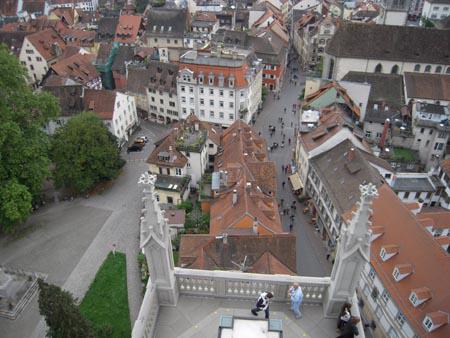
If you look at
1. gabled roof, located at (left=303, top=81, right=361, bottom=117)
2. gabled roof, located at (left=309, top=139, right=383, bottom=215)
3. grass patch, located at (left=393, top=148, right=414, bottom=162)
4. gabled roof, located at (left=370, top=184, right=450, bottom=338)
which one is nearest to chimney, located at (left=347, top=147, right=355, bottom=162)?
gabled roof, located at (left=309, top=139, right=383, bottom=215)

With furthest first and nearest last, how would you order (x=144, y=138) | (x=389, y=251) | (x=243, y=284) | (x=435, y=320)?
(x=144, y=138) → (x=389, y=251) → (x=435, y=320) → (x=243, y=284)

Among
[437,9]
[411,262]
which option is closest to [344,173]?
[411,262]

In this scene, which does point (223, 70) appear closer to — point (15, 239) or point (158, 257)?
point (15, 239)

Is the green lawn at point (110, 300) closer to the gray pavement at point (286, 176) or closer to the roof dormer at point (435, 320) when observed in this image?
the gray pavement at point (286, 176)

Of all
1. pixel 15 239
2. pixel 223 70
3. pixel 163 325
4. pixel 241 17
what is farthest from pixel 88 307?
pixel 241 17

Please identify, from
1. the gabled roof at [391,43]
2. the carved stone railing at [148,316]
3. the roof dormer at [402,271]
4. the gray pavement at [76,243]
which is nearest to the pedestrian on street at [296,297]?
the carved stone railing at [148,316]

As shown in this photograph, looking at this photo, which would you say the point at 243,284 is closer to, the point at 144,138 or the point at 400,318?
the point at 400,318
